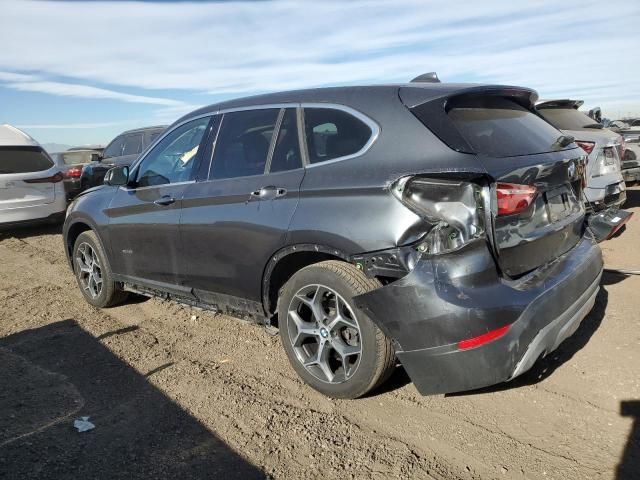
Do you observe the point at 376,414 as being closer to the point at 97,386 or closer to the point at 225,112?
the point at 97,386

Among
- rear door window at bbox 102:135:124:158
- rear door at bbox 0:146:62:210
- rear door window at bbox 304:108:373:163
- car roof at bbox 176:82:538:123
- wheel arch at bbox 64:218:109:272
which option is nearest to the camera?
car roof at bbox 176:82:538:123

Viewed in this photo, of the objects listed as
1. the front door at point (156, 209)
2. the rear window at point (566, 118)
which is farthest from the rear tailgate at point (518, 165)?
the rear window at point (566, 118)

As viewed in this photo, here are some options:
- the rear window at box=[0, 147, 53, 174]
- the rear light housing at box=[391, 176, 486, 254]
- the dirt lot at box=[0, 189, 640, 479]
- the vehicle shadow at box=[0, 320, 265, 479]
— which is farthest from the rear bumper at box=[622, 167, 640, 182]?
the rear window at box=[0, 147, 53, 174]

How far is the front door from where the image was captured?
4215 mm

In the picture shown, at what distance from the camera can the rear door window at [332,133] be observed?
124 inches

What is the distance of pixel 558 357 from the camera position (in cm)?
365

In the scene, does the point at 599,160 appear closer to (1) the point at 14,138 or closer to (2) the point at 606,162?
(2) the point at 606,162

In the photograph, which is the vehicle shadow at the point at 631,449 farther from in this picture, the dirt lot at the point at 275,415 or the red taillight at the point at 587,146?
the red taillight at the point at 587,146

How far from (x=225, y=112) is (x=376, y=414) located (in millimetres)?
2451

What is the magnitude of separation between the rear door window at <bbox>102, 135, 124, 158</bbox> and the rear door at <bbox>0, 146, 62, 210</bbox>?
3.70 m

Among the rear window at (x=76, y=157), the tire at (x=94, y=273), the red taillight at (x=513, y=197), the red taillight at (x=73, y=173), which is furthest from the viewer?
the rear window at (x=76, y=157)

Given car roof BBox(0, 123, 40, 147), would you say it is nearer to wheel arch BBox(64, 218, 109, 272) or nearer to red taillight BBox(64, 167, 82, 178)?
red taillight BBox(64, 167, 82, 178)

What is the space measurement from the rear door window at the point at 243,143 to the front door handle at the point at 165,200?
45 centimetres

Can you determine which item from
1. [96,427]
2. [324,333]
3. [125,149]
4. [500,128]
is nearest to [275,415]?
[324,333]
